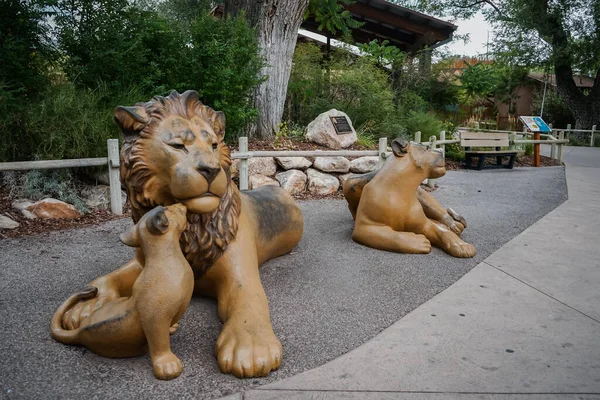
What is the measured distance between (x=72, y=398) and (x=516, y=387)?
70.6 inches

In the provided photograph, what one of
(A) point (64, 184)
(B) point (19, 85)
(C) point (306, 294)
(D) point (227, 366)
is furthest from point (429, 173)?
(B) point (19, 85)

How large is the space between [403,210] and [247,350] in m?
2.11

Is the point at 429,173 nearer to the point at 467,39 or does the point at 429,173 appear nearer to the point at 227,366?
the point at 227,366

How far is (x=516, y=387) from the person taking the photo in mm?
1870

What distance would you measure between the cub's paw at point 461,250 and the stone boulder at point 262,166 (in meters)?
3.36

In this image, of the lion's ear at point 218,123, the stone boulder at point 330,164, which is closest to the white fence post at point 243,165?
the stone boulder at point 330,164

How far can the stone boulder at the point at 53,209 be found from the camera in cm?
465

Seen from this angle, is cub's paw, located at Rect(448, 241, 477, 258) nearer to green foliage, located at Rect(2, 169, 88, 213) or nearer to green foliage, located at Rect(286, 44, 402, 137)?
green foliage, located at Rect(2, 169, 88, 213)

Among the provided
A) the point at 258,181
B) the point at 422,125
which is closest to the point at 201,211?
the point at 258,181

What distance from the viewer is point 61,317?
2.16m

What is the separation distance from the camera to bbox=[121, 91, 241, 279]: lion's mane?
1.99 metres

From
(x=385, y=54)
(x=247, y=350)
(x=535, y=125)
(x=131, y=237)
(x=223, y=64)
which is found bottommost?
(x=247, y=350)

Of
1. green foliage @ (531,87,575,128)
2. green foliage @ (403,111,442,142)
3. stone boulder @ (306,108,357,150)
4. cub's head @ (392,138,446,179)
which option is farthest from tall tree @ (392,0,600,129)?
cub's head @ (392,138,446,179)

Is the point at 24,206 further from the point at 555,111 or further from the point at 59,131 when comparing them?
the point at 555,111
